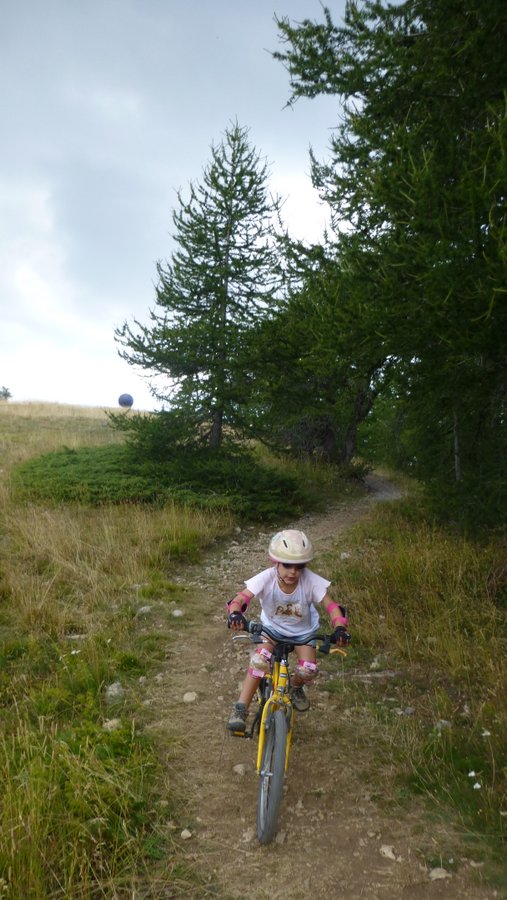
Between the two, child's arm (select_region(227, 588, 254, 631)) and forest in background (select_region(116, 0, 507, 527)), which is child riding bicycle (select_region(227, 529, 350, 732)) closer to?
child's arm (select_region(227, 588, 254, 631))

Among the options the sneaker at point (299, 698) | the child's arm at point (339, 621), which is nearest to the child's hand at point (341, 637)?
the child's arm at point (339, 621)

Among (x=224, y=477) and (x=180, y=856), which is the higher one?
(x=224, y=477)

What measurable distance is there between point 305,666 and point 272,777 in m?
0.74

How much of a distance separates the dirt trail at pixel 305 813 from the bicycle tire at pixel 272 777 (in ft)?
0.47

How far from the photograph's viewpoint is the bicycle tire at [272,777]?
360cm

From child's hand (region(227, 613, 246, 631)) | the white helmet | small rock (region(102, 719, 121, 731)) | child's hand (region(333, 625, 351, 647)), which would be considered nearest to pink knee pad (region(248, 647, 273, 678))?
child's hand (region(227, 613, 246, 631))

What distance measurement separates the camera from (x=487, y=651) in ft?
18.0

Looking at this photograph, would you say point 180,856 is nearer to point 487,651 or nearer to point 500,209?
point 487,651

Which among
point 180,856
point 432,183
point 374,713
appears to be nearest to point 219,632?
point 374,713

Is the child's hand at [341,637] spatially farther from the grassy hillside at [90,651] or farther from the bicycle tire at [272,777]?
the grassy hillside at [90,651]

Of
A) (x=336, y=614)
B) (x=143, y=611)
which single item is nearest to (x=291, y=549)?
(x=336, y=614)

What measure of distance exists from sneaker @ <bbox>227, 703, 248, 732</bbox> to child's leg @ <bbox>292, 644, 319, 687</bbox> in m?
0.46

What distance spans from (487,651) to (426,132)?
5.56 metres

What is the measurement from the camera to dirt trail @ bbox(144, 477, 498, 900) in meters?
3.30
